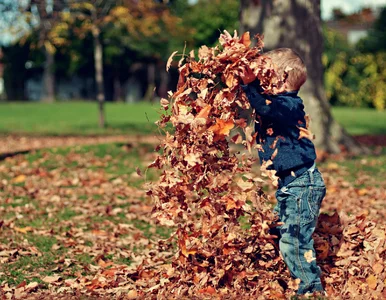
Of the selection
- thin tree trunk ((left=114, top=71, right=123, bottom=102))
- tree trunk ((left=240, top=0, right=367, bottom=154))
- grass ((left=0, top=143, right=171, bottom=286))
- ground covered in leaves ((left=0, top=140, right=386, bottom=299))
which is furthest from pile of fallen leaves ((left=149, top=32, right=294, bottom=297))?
thin tree trunk ((left=114, top=71, right=123, bottom=102))

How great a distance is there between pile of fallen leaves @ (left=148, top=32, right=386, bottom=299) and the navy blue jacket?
0.10 meters

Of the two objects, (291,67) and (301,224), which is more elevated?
(291,67)

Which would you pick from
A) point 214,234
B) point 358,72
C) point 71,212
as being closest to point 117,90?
point 358,72

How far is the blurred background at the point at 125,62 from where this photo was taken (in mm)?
18766

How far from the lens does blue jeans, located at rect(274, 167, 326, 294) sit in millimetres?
4141

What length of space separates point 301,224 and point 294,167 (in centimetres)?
38

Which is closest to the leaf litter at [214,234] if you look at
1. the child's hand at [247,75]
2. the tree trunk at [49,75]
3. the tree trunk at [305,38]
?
the child's hand at [247,75]

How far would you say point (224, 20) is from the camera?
51.3 meters

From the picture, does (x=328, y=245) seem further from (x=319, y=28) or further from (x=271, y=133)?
(x=319, y=28)

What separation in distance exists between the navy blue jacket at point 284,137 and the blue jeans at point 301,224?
0.26 ft

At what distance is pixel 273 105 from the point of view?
157 inches

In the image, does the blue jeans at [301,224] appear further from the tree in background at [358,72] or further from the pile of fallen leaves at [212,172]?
the tree in background at [358,72]

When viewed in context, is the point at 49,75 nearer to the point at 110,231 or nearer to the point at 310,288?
the point at 110,231

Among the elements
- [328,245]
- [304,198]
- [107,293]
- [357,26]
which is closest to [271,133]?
[304,198]
